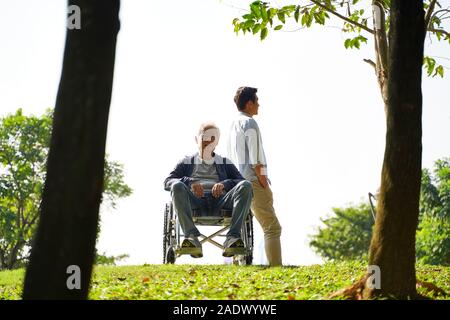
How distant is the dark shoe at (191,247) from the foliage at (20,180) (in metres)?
26.4

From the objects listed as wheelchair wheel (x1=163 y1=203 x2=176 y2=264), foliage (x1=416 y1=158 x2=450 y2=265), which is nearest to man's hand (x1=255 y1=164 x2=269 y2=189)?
wheelchair wheel (x1=163 y1=203 x2=176 y2=264)

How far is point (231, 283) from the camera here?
21.9 ft

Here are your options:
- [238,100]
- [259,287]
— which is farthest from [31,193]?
[259,287]

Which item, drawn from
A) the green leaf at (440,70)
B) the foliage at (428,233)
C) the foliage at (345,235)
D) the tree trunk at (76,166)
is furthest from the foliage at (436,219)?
the tree trunk at (76,166)

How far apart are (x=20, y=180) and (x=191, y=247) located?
27900 mm

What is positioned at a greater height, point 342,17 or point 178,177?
point 342,17

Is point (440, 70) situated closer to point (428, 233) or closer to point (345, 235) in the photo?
point (428, 233)

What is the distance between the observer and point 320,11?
29.0 feet

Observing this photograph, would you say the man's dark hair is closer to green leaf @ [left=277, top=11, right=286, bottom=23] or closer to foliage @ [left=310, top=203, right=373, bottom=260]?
green leaf @ [left=277, top=11, right=286, bottom=23]

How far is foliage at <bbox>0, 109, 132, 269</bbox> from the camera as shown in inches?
1325

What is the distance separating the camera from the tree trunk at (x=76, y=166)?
405 centimetres

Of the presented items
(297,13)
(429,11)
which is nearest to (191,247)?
(297,13)
